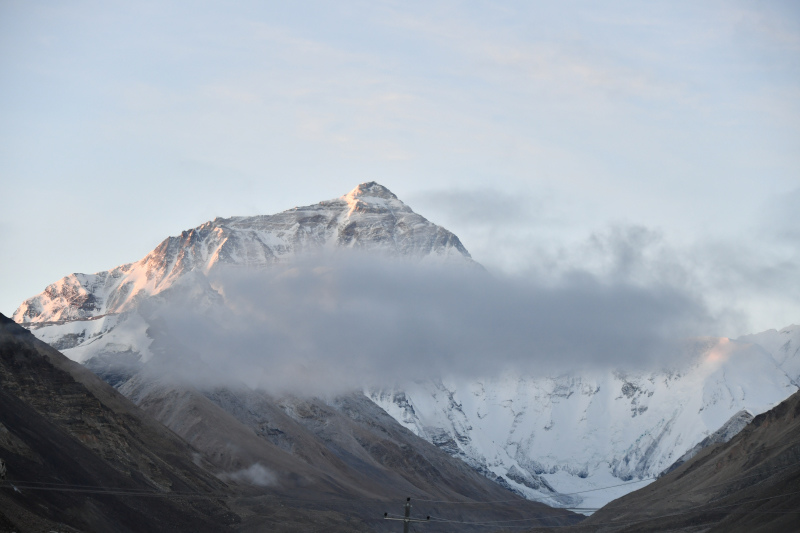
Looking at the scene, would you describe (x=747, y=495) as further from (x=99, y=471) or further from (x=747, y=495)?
(x=99, y=471)

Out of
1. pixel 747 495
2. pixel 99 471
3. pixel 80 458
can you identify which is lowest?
pixel 99 471

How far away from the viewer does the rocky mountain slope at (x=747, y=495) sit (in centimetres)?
13738

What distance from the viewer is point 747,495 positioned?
527 ft

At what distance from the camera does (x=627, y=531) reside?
170 metres

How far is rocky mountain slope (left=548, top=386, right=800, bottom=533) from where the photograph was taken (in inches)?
5408

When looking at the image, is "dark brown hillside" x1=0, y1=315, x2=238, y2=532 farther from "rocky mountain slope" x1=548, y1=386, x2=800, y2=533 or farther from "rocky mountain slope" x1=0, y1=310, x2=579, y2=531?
"rocky mountain slope" x1=548, y1=386, x2=800, y2=533

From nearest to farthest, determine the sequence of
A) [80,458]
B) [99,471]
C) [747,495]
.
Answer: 1. [80,458]
2. [99,471]
3. [747,495]

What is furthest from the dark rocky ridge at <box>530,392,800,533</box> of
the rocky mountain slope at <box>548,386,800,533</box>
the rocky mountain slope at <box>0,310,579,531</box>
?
the rocky mountain slope at <box>0,310,579,531</box>

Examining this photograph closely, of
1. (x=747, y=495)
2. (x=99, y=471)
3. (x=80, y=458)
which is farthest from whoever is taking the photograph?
(x=747, y=495)

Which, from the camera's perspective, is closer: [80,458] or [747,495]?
[80,458]

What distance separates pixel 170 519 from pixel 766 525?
230 feet

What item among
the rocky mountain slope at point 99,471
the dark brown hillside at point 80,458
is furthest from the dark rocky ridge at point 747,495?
the dark brown hillside at point 80,458

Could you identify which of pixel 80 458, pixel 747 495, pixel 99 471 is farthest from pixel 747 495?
pixel 80 458

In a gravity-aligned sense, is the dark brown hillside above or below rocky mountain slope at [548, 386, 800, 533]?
below
